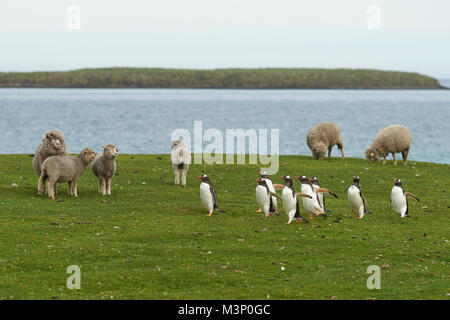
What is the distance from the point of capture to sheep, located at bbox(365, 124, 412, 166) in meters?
33.5

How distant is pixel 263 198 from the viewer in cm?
1959

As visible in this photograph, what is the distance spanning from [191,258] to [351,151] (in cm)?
5650

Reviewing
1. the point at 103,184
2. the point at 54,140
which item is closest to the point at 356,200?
the point at 103,184

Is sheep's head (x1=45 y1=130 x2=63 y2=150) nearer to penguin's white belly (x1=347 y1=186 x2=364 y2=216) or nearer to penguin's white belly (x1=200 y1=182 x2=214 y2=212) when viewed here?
penguin's white belly (x1=200 y1=182 x2=214 y2=212)

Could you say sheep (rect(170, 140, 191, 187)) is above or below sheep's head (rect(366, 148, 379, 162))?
above

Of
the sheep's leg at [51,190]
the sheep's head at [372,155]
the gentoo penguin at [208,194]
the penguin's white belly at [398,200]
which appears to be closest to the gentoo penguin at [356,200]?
the penguin's white belly at [398,200]

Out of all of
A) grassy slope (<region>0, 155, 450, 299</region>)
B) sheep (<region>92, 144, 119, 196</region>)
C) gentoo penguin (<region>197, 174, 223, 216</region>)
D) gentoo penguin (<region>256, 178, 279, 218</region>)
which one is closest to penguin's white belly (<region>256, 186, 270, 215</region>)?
gentoo penguin (<region>256, 178, 279, 218</region>)

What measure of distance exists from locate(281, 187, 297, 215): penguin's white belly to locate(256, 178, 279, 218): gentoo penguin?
56 centimetres

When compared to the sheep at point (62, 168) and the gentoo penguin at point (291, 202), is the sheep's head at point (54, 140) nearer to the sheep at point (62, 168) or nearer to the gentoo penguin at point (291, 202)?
the sheep at point (62, 168)

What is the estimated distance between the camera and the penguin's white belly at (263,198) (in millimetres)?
19406

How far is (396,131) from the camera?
3381 cm

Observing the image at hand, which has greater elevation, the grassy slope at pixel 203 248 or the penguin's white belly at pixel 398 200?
the penguin's white belly at pixel 398 200

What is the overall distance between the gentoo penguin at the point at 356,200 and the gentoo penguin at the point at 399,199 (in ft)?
3.08

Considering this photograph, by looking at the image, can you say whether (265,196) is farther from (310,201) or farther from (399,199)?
(399,199)
